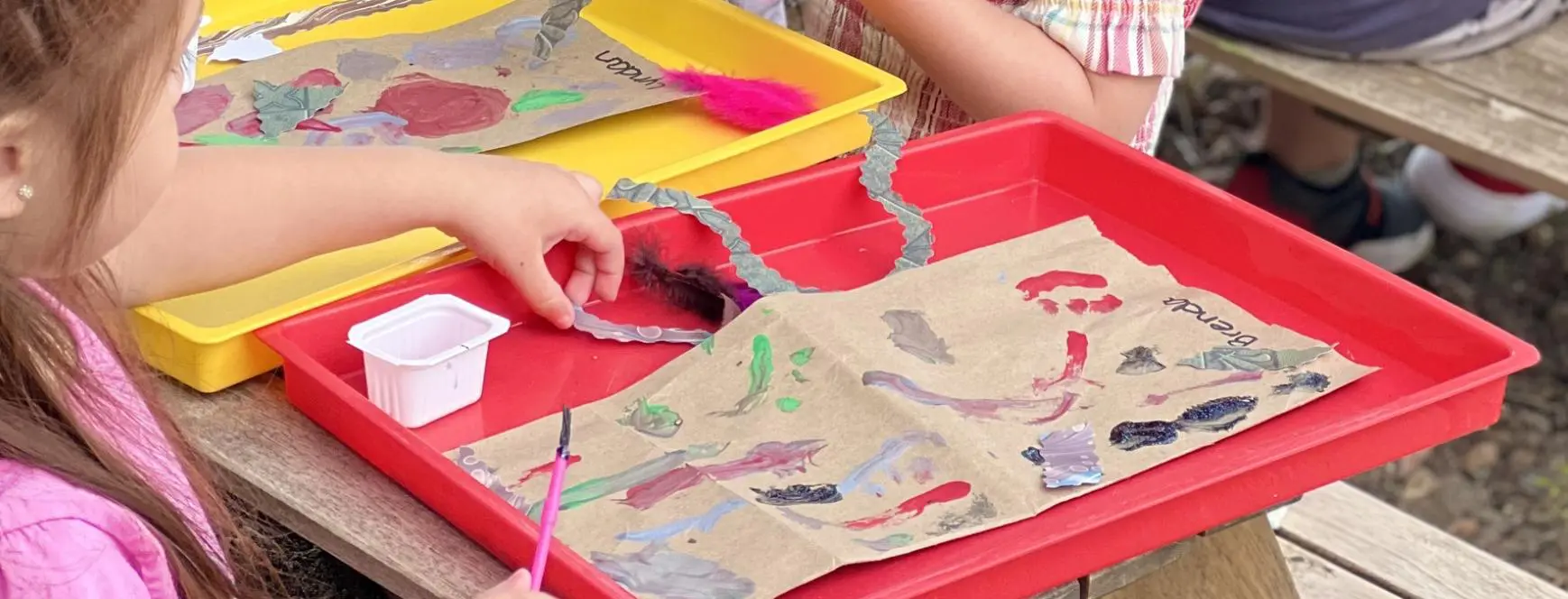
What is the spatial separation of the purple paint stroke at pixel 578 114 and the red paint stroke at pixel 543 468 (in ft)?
1.03

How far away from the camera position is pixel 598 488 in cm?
74

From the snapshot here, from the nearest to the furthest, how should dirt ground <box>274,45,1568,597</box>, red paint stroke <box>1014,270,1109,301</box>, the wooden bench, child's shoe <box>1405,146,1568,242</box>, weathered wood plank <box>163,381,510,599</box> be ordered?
weathered wood plank <box>163,381,510,599</box>, red paint stroke <box>1014,270,1109,301</box>, the wooden bench, dirt ground <box>274,45,1568,597</box>, child's shoe <box>1405,146,1568,242</box>

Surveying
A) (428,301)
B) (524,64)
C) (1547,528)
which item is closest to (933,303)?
(428,301)

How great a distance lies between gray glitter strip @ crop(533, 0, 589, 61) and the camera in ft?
3.68

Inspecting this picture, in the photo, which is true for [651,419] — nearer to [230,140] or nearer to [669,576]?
[669,576]

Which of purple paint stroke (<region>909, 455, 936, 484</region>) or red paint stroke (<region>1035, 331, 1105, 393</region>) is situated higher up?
red paint stroke (<region>1035, 331, 1105, 393</region>)

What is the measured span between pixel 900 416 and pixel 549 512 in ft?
0.63

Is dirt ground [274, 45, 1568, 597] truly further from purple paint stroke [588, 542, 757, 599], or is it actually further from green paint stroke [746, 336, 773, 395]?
purple paint stroke [588, 542, 757, 599]

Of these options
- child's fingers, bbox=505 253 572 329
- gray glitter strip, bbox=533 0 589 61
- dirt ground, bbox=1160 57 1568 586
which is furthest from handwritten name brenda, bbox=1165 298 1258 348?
dirt ground, bbox=1160 57 1568 586

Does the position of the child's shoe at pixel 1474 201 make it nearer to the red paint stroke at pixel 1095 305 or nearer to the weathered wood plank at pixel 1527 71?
the weathered wood plank at pixel 1527 71

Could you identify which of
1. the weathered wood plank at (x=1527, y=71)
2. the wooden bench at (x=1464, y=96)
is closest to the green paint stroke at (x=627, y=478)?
the wooden bench at (x=1464, y=96)

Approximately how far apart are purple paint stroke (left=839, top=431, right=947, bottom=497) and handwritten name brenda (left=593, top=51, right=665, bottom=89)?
0.39m

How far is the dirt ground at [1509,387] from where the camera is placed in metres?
1.95

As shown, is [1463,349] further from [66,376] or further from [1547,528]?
[1547,528]
